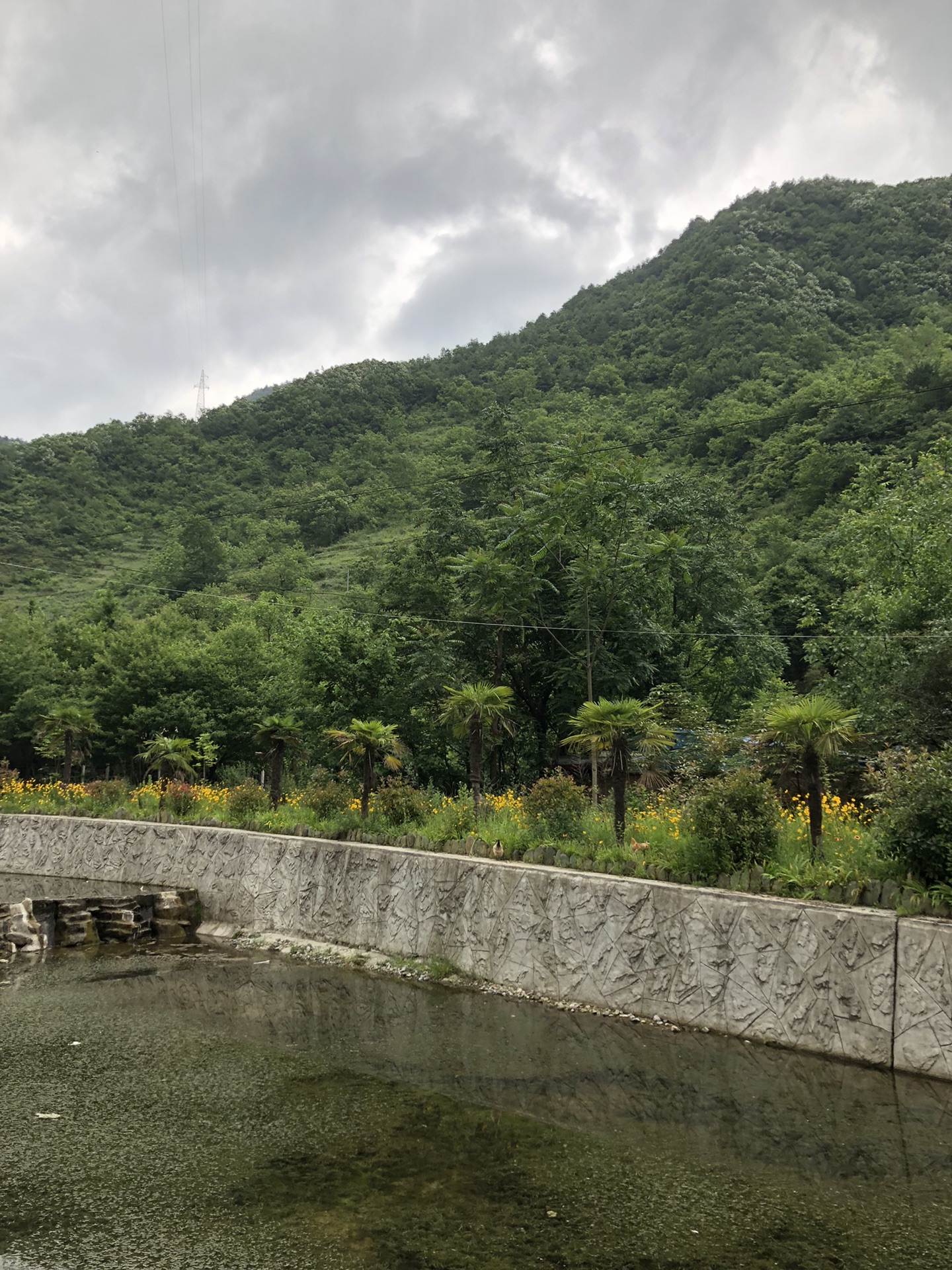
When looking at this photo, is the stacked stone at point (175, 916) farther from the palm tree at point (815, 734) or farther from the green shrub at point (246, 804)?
the palm tree at point (815, 734)

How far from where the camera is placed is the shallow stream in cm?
582

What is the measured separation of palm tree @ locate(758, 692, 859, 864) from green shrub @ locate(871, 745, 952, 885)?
1.12m

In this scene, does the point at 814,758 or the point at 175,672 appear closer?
the point at 814,758

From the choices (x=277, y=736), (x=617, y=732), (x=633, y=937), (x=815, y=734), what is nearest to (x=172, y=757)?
(x=277, y=736)

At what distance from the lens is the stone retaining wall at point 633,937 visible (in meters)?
8.97

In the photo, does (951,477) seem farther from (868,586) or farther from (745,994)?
(745,994)

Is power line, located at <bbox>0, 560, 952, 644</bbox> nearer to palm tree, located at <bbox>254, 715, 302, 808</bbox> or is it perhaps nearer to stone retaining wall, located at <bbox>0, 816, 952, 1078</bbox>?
palm tree, located at <bbox>254, 715, 302, 808</bbox>

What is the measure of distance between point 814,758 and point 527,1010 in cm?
501

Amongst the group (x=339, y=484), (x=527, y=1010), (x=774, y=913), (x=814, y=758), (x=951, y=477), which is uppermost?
(x=339, y=484)

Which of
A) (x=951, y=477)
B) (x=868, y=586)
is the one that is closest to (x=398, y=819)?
(x=868, y=586)

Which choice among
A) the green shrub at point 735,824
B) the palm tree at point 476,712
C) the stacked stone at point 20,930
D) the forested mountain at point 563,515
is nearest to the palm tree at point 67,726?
the forested mountain at point 563,515

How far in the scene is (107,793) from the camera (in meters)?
24.3

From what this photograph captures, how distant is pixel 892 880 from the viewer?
9773 mm

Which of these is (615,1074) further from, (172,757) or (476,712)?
(172,757)
